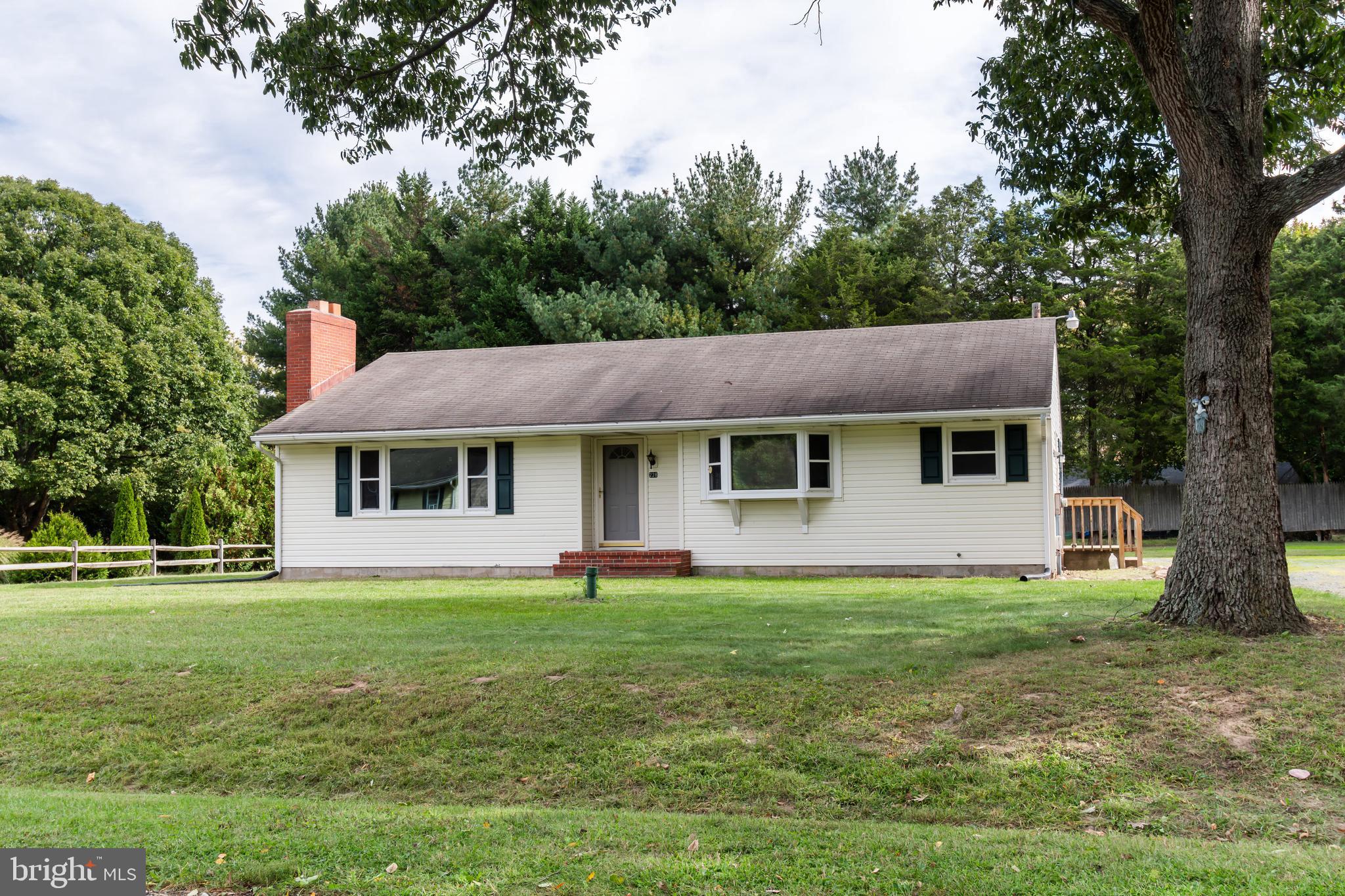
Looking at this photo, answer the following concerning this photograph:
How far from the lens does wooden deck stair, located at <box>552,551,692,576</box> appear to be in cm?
1686

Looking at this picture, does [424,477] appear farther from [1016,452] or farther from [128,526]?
[1016,452]

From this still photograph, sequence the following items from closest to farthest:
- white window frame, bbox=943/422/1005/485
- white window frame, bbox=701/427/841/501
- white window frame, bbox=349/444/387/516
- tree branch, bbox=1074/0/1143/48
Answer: tree branch, bbox=1074/0/1143/48 < white window frame, bbox=943/422/1005/485 < white window frame, bbox=701/427/841/501 < white window frame, bbox=349/444/387/516

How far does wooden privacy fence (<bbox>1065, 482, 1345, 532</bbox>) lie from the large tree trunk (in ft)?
86.4

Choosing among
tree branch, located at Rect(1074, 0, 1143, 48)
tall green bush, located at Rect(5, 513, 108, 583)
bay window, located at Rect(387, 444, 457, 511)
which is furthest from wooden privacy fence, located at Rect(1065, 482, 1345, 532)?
tall green bush, located at Rect(5, 513, 108, 583)

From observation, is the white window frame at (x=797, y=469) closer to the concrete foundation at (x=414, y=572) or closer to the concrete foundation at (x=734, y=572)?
the concrete foundation at (x=734, y=572)

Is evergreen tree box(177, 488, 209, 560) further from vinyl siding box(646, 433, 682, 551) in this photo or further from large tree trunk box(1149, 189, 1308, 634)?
large tree trunk box(1149, 189, 1308, 634)

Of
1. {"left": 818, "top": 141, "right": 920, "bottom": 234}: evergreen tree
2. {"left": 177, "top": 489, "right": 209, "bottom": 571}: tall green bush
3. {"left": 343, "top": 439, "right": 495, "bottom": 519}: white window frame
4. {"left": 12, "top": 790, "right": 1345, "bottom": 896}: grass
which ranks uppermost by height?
{"left": 818, "top": 141, "right": 920, "bottom": 234}: evergreen tree

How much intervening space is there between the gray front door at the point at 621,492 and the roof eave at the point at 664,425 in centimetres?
99

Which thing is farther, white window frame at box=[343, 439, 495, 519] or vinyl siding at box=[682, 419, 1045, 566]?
white window frame at box=[343, 439, 495, 519]

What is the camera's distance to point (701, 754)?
6.34 m

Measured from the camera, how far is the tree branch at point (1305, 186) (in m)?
8.02

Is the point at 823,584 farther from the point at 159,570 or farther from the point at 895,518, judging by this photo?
the point at 159,570

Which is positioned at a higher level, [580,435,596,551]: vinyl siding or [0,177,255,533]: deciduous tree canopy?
[0,177,255,533]: deciduous tree canopy

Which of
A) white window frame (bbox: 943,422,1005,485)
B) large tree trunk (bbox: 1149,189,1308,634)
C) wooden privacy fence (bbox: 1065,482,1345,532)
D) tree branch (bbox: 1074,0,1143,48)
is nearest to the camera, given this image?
large tree trunk (bbox: 1149,189,1308,634)
